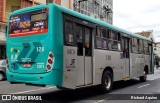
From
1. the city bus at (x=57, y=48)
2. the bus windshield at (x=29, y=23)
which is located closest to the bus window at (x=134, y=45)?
the city bus at (x=57, y=48)

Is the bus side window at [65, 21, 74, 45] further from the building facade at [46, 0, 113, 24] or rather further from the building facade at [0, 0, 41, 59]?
the building facade at [46, 0, 113, 24]

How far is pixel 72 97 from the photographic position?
11.0 metres

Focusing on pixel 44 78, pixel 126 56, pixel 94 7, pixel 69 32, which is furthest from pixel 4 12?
pixel 94 7

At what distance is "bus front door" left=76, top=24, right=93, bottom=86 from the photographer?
33.5ft

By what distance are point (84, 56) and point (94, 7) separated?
3816 cm

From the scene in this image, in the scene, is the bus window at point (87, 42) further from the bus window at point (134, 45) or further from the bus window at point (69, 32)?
the bus window at point (134, 45)

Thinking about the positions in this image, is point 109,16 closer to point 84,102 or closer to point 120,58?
point 120,58

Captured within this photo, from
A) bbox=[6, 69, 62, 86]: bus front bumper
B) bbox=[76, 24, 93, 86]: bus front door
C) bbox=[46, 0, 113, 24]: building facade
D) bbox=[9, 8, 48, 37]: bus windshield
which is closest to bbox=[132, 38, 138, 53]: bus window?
bbox=[76, 24, 93, 86]: bus front door

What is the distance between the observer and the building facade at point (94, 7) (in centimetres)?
3897

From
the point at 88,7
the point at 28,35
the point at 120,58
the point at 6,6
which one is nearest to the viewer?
the point at 28,35

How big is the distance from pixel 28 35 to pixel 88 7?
36530mm

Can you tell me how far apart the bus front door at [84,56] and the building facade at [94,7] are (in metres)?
25.1

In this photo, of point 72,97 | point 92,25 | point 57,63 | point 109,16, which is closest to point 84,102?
point 72,97

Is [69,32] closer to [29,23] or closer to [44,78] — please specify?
[29,23]
